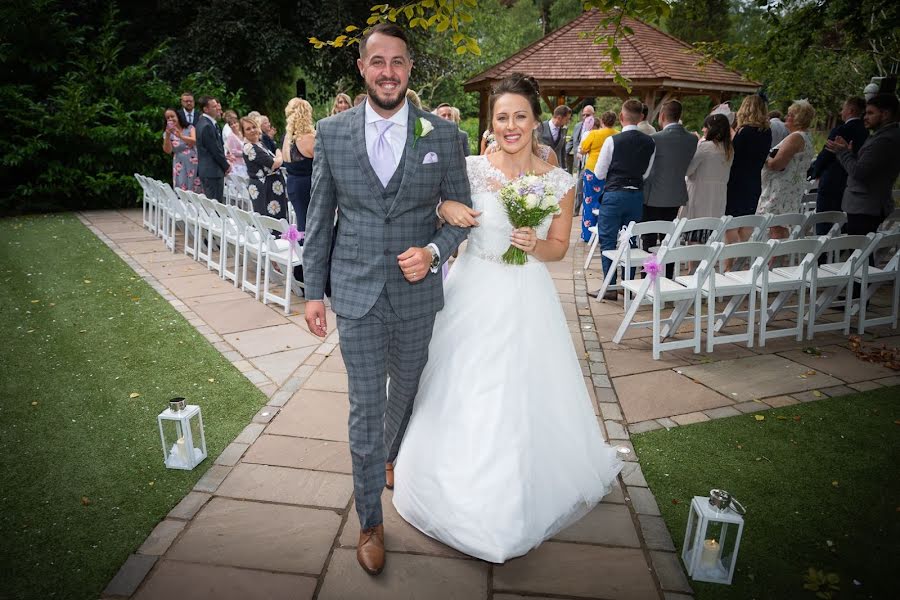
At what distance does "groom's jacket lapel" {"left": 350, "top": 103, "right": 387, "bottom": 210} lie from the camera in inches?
96.8

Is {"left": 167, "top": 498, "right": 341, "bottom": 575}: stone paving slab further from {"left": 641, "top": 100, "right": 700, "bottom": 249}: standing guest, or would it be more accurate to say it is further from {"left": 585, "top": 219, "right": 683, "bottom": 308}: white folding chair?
{"left": 641, "top": 100, "right": 700, "bottom": 249}: standing guest

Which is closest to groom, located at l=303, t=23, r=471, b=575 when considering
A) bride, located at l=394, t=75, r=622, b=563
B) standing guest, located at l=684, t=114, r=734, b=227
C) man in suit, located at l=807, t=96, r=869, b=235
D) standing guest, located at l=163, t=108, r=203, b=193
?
bride, located at l=394, t=75, r=622, b=563

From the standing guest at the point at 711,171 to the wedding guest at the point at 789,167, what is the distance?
2.05 feet

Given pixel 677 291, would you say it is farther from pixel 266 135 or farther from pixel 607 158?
pixel 266 135

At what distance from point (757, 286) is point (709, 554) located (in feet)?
11.6

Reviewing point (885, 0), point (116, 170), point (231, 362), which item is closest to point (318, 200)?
point (231, 362)

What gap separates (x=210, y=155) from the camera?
30.8 feet

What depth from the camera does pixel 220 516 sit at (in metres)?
3.05

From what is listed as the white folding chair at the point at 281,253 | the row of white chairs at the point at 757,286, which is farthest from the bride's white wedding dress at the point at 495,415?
the white folding chair at the point at 281,253

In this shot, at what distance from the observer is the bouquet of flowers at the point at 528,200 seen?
108 inches

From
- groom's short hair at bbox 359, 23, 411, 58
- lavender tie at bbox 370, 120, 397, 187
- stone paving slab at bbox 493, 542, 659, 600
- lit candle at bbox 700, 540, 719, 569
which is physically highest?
groom's short hair at bbox 359, 23, 411, 58

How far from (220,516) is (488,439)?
144 centimetres

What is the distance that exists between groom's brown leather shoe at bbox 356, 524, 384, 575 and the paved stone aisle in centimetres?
5

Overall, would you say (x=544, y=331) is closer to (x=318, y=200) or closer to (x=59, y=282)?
(x=318, y=200)
